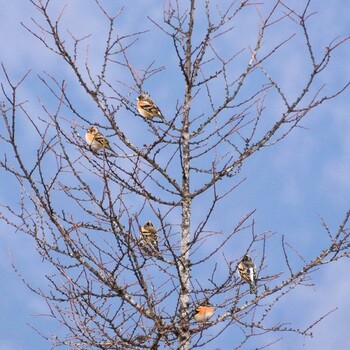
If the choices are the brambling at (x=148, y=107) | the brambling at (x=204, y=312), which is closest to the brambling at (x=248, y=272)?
the brambling at (x=204, y=312)

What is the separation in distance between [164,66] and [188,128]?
0.97 metres

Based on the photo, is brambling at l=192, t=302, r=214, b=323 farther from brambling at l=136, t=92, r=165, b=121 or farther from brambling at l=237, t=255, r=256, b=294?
brambling at l=136, t=92, r=165, b=121

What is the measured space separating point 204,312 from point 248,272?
81cm

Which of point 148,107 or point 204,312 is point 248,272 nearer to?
point 204,312

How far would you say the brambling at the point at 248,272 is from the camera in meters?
9.62

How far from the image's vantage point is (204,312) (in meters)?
9.73

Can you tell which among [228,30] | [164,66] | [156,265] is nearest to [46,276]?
[156,265]

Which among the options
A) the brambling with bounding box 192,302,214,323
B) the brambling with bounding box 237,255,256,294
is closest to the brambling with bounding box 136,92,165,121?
the brambling with bounding box 237,255,256,294

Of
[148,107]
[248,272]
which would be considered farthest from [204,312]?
[148,107]

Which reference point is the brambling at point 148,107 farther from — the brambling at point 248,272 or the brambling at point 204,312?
the brambling at point 204,312

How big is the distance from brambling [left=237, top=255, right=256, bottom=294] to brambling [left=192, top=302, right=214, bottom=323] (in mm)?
585

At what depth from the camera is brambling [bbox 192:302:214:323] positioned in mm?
9097

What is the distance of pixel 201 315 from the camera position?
990 centimetres

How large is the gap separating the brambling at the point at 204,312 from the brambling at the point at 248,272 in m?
0.59
